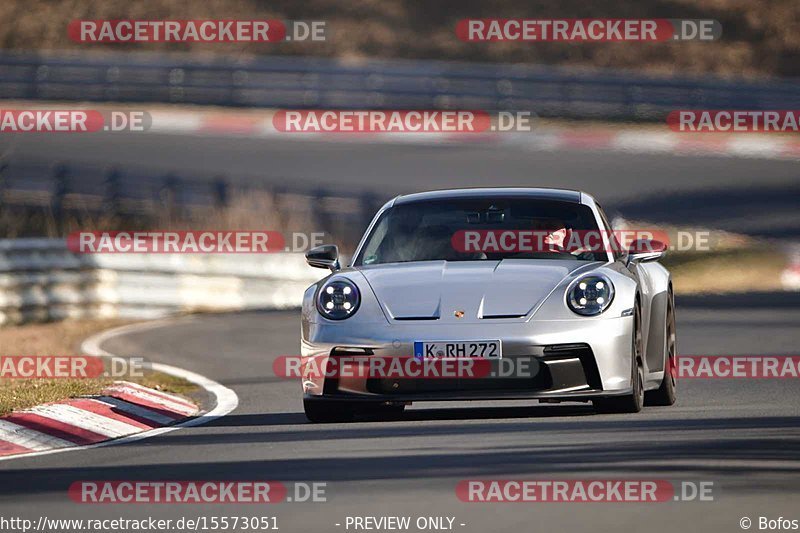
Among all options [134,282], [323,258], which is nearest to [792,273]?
[134,282]

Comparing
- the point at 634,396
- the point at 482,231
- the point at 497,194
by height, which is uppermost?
the point at 497,194

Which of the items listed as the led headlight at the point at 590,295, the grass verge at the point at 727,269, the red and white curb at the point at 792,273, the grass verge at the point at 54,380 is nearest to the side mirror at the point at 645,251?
the led headlight at the point at 590,295

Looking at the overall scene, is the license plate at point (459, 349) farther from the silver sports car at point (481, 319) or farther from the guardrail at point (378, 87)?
the guardrail at point (378, 87)

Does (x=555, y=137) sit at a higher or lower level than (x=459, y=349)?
higher

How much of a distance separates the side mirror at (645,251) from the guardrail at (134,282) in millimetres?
9158

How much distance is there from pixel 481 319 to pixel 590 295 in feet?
1.98

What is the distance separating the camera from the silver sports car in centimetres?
913

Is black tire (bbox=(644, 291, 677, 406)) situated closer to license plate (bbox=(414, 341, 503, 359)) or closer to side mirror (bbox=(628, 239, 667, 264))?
side mirror (bbox=(628, 239, 667, 264))

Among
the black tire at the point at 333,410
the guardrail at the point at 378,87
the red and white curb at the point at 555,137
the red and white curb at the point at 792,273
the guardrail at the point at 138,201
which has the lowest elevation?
the black tire at the point at 333,410

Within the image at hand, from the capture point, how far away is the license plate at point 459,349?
29.9 feet

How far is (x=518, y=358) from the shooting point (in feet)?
30.0

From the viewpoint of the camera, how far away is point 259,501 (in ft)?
23.2

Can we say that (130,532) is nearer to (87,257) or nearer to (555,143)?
(87,257)

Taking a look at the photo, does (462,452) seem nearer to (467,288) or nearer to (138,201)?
(467,288)
